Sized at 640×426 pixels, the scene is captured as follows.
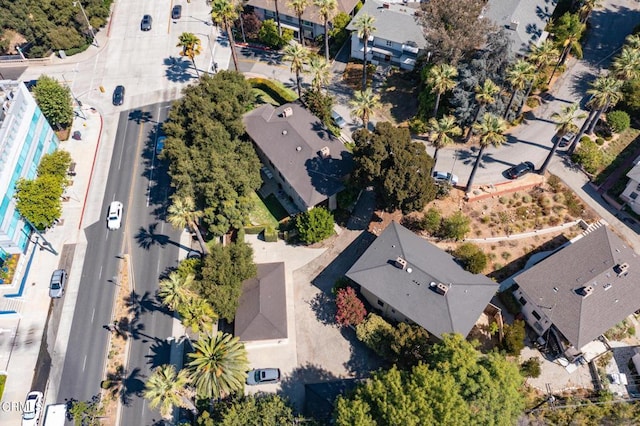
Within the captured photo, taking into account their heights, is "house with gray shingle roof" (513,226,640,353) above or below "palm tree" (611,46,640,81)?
below

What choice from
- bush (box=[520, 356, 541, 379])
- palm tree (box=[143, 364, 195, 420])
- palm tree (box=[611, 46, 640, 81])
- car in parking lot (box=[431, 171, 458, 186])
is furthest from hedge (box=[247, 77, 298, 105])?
bush (box=[520, 356, 541, 379])

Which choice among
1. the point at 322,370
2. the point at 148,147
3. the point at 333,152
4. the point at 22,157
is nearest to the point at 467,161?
the point at 333,152

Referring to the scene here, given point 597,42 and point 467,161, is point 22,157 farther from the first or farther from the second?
point 597,42

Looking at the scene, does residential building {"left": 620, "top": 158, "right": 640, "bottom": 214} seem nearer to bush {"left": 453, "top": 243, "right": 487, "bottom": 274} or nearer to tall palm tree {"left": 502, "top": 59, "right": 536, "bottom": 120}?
tall palm tree {"left": 502, "top": 59, "right": 536, "bottom": 120}

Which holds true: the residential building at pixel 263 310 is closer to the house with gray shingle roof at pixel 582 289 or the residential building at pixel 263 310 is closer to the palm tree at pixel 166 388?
the palm tree at pixel 166 388

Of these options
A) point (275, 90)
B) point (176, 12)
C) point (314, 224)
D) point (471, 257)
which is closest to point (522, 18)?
point (275, 90)

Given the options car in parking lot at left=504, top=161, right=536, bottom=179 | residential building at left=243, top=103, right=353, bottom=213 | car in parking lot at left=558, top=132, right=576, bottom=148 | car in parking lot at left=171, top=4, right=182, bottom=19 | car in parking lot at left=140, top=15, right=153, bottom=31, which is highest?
car in parking lot at left=171, top=4, right=182, bottom=19
